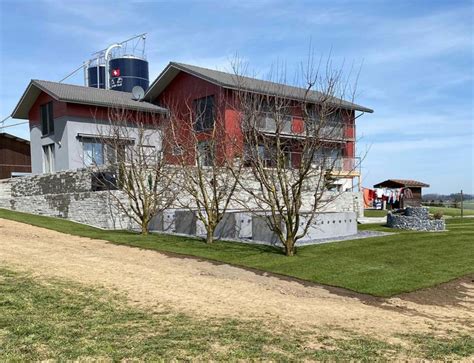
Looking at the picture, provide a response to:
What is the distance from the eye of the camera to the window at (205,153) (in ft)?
58.7

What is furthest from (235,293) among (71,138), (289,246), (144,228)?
Result: (71,138)

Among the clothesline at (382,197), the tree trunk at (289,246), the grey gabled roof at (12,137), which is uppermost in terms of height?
the grey gabled roof at (12,137)

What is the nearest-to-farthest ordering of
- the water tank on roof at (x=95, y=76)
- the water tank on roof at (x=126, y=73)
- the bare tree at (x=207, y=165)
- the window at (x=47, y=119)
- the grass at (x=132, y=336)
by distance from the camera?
the grass at (x=132, y=336) < the bare tree at (x=207, y=165) < the window at (x=47, y=119) < the water tank on roof at (x=126, y=73) < the water tank on roof at (x=95, y=76)

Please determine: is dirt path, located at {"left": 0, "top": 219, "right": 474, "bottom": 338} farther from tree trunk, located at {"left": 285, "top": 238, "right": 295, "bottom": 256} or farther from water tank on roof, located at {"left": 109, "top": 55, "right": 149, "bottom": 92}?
water tank on roof, located at {"left": 109, "top": 55, "right": 149, "bottom": 92}

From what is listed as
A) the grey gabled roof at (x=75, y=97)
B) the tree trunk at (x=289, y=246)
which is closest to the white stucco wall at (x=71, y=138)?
the grey gabled roof at (x=75, y=97)

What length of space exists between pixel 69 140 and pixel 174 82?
8603 mm

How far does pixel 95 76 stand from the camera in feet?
164

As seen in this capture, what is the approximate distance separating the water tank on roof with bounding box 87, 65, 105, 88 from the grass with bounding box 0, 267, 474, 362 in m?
44.7

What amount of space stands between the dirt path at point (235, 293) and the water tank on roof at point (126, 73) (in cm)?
3178

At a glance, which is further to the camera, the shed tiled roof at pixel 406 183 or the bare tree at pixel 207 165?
the shed tiled roof at pixel 406 183

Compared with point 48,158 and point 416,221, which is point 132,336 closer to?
point 416,221

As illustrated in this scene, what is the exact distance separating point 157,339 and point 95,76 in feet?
158

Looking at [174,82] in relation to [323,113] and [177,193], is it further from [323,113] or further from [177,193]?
[323,113]

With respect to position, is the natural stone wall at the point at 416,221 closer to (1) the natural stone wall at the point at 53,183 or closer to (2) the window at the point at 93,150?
(1) the natural stone wall at the point at 53,183
